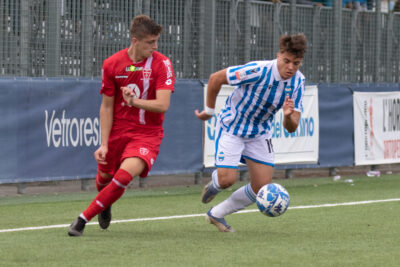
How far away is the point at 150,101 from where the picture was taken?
8250mm

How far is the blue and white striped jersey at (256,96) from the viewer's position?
28.3ft

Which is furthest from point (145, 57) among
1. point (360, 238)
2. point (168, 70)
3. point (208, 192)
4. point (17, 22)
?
point (17, 22)

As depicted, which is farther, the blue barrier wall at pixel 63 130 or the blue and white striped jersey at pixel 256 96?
the blue barrier wall at pixel 63 130

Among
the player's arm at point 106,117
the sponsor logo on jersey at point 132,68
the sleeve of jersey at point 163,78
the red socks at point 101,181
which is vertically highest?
the sponsor logo on jersey at point 132,68

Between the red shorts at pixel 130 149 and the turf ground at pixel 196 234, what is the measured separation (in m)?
0.65

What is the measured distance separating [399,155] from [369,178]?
62.0 inches

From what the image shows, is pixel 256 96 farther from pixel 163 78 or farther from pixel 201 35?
pixel 201 35

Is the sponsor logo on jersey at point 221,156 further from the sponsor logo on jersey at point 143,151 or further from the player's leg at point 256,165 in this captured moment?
the sponsor logo on jersey at point 143,151

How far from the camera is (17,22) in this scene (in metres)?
13.5

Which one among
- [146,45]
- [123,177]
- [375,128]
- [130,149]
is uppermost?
[146,45]

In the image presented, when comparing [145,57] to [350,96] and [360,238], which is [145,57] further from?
[350,96]

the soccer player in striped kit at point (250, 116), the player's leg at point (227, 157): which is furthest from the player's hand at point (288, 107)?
the player's leg at point (227, 157)

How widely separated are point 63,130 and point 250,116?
4.96 m

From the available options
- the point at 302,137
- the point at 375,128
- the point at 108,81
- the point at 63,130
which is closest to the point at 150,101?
the point at 108,81
